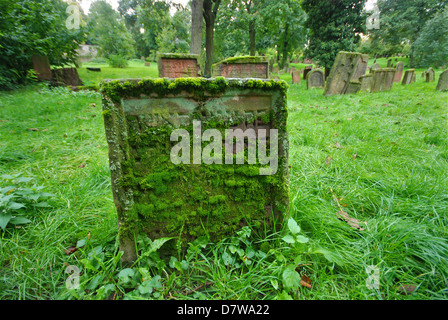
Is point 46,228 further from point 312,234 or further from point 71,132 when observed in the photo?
point 71,132

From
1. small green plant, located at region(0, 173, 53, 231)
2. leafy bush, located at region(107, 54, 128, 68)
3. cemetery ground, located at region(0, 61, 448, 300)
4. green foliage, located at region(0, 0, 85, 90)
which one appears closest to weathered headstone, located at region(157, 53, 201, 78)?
cemetery ground, located at region(0, 61, 448, 300)

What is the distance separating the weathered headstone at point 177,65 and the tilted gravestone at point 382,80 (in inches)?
289

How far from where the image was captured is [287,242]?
131cm

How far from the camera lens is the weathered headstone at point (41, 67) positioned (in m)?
7.53

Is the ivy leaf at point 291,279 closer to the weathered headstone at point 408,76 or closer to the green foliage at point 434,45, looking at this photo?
the weathered headstone at point 408,76

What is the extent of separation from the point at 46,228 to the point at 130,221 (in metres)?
0.90

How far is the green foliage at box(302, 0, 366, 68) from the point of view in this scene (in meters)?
12.5

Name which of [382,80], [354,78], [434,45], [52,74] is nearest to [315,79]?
[354,78]

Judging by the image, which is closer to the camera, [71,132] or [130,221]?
[130,221]

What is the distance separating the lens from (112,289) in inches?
47.1

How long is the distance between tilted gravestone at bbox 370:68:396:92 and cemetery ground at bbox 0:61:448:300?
6.42 m

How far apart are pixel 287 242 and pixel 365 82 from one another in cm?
965

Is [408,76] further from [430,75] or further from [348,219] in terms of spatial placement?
[348,219]
